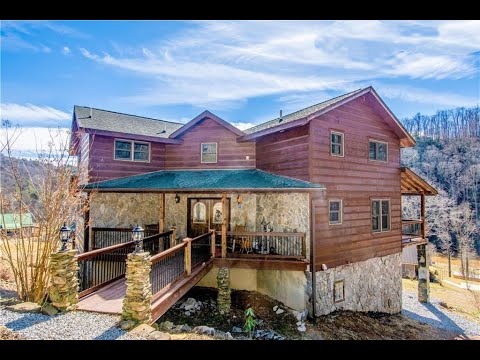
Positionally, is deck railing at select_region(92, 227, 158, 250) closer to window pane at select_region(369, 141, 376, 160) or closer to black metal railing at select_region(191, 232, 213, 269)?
black metal railing at select_region(191, 232, 213, 269)

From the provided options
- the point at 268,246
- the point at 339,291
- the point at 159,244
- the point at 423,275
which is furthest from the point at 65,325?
the point at 423,275

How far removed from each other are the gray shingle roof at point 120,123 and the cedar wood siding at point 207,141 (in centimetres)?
101

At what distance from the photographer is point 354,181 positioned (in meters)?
10.4

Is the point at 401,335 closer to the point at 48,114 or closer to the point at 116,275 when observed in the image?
the point at 116,275

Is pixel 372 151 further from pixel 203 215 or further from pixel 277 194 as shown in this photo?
pixel 203 215

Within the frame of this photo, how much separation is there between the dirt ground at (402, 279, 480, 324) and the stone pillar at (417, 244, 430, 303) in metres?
1.08

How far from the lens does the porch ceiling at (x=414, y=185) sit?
12359 mm

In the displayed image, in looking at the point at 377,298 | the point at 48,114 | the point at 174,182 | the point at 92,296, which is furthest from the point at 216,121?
the point at 377,298

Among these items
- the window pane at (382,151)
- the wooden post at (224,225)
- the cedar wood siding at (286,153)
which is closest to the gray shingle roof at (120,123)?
Answer: the cedar wood siding at (286,153)

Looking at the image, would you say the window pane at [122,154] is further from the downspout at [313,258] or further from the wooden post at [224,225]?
the downspout at [313,258]

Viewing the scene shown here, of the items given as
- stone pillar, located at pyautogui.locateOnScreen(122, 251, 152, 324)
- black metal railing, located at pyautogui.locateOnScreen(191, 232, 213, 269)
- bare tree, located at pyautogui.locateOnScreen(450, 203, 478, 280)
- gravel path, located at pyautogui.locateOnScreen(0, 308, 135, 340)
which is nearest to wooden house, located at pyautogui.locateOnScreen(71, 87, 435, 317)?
black metal railing, located at pyautogui.locateOnScreen(191, 232, 213, 269)

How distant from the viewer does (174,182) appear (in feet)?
34.9

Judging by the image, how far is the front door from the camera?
11.0 m

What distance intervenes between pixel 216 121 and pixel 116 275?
7.03 m
